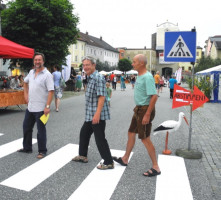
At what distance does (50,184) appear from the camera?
3.72 m

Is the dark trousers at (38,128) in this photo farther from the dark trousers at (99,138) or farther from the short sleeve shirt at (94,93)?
the short sleeve shirt at (94,93)

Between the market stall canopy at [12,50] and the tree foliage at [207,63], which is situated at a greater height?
the tree foliage at [207,63]

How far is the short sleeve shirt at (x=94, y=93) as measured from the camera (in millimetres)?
4109

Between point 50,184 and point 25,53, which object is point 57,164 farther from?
point 25,53

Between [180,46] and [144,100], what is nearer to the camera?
[144,100]

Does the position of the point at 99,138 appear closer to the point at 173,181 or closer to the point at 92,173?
the point at 92,173

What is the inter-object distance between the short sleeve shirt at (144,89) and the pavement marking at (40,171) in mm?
1774

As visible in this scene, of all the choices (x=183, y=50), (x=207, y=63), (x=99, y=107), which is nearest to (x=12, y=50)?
(x=183, y=50)

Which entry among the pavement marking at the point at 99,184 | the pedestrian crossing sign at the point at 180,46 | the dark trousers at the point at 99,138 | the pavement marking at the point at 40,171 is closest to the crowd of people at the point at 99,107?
the dark trousers at the point at 99,138

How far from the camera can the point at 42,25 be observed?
54.7 feet

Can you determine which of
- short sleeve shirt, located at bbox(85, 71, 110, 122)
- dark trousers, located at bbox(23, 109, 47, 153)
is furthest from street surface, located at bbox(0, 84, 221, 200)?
short sleeve shirt, located at bbox(85, 71, 110, 122)

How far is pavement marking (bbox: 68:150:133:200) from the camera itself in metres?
3.40

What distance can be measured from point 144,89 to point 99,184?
1512mm

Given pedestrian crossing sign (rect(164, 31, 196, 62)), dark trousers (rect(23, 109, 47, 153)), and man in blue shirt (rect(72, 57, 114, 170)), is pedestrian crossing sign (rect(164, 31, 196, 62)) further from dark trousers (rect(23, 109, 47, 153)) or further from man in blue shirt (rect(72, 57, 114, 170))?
dark trousers (rect(23, 109, 47, 153))
